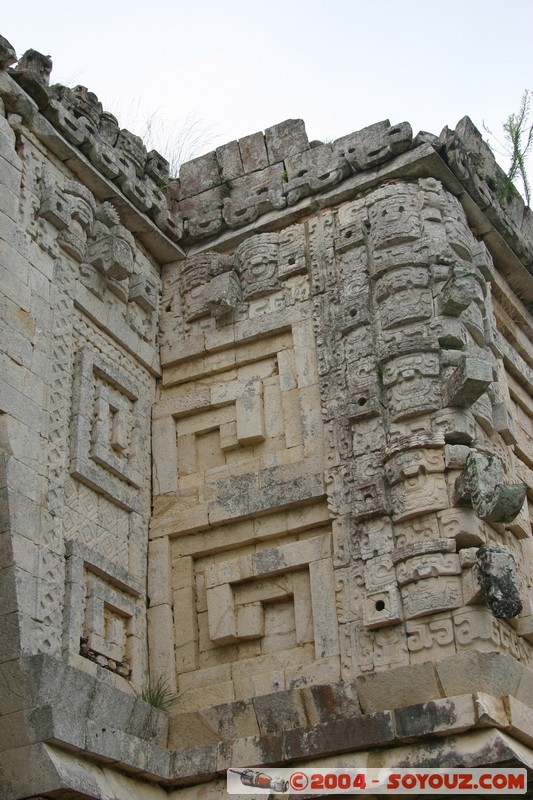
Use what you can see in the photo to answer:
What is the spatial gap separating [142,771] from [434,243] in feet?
15.9

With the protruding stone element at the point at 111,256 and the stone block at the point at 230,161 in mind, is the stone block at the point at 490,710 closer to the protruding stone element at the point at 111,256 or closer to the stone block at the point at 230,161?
the protruding stone element at the point at 111,256

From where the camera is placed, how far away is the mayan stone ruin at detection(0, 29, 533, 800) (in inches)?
291

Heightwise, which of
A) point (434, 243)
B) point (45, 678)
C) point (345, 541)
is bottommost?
point (45, 678)

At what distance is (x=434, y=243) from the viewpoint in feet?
30.8

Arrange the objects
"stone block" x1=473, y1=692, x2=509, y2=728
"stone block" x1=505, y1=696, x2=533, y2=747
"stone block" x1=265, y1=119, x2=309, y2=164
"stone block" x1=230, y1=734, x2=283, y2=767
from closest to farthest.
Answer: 1. "stone block" x1=473, y1=692, x2=509, y2=728
2. "stone block" x1=505, y1=696, x2=533, y2=747
3. "stone block" x1=230, y1=734, x2=283, y2=767
4. "stone block" x1=265, y1=119, x2=309, y2=164

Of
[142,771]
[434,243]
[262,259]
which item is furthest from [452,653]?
[262,259]

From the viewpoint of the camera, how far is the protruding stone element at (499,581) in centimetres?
735

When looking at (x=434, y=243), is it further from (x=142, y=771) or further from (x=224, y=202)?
(x=142, y=771)

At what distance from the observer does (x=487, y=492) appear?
7797 mm

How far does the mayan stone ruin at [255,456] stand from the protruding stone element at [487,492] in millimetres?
28

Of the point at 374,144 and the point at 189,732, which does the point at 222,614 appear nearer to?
the point at 189,732

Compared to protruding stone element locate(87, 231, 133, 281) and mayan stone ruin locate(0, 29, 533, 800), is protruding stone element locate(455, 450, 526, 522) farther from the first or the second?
protruding stone element locate(87, 231, 133, 281)

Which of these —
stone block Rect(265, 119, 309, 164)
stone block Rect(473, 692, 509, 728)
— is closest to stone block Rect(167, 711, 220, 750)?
stone block Rect(473, 692, 509, 728)

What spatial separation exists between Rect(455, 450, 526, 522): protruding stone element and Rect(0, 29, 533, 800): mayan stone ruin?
3 centimetres
